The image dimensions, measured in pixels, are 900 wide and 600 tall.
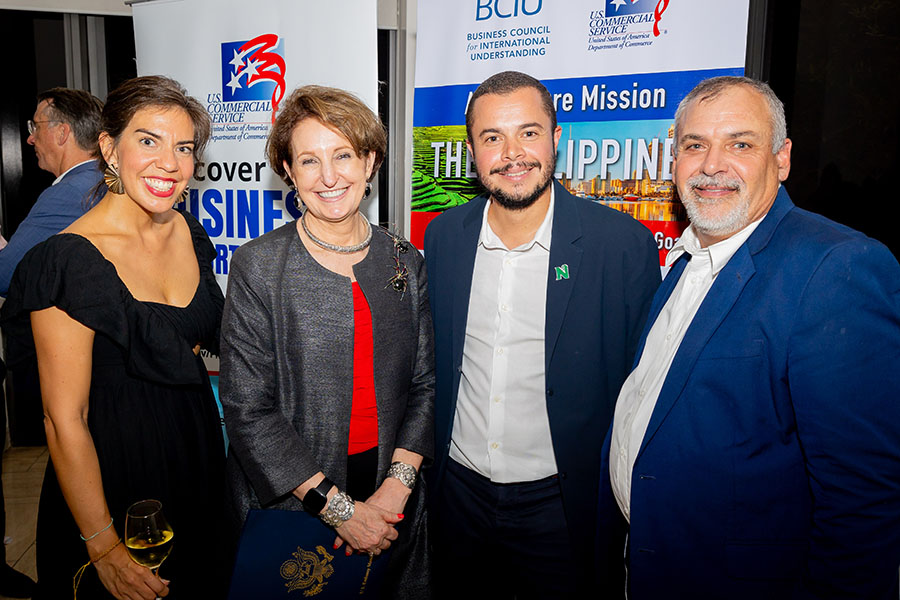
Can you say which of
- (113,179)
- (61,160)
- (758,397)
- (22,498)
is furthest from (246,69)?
(22,498)

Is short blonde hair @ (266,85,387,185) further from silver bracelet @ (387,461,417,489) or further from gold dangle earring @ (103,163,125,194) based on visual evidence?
silver bracelet @ (387,461,417,489)

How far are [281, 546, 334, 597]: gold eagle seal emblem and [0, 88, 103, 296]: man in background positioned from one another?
2.25 metres

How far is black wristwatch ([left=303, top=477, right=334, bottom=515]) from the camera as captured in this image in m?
1.64

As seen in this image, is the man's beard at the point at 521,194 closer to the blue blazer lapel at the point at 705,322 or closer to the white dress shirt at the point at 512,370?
the white dress shirt at the point at 512,370

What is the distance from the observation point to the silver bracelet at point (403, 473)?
5.81ft

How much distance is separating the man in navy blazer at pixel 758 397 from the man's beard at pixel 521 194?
414mm

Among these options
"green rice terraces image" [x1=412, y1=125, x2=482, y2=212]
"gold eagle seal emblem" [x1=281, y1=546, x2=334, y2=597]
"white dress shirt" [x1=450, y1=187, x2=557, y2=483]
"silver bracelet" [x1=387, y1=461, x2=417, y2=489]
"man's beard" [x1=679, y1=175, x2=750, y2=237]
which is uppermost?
"green rice terraces image" [x1=412, y1=125, x2=482, y2=212]

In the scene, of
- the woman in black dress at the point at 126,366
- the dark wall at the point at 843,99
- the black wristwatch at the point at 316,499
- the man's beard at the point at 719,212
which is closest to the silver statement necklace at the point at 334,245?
the woman in black dress at the point at 126,366

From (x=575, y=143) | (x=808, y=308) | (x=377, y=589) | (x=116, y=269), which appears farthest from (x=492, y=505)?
(x=575, y=143)

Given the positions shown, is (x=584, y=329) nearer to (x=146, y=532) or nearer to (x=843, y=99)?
(x=146, y=532)

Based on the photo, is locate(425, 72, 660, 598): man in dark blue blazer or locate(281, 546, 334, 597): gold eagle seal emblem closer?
locate(281, 546, 334, 597): gold eagle seal emblem

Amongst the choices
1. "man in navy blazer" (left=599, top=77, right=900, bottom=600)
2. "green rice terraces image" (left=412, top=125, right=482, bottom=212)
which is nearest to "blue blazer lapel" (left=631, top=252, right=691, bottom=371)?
"man in navy blazer" (left=599, top=77, right=900, bottom=600)

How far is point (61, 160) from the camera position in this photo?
3.26m

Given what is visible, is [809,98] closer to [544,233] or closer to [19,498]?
[544,233]
